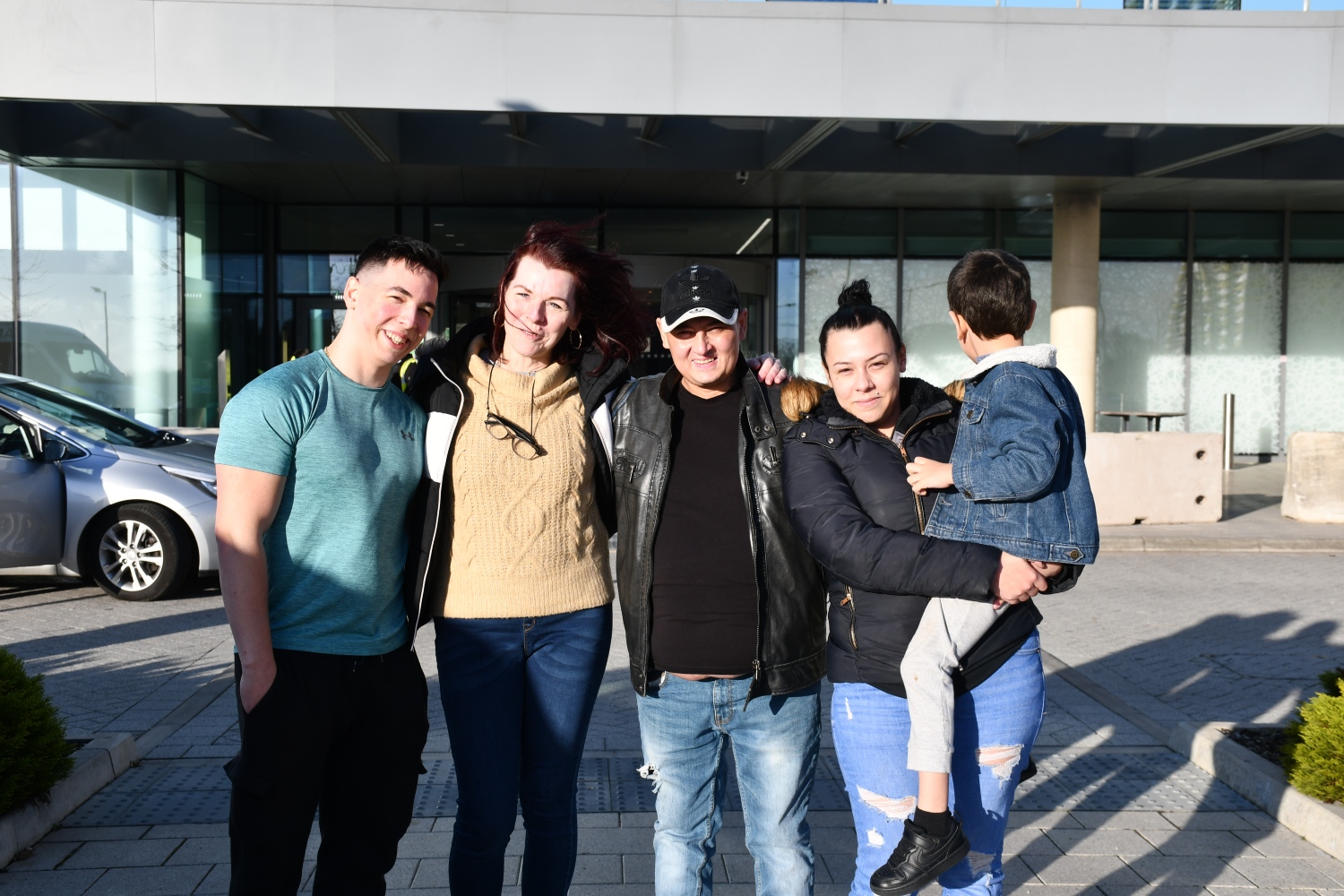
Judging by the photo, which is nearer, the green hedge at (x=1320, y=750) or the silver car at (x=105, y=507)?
the green hedge at (x=1320, y=750)

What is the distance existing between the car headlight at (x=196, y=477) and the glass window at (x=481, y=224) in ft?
34.9

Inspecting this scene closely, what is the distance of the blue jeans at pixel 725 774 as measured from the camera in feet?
9.04

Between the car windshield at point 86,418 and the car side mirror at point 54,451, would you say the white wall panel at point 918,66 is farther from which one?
the car side mirror at point 54,451

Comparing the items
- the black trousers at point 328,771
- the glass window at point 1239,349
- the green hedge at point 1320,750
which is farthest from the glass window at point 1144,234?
the black trousers at point 328,771

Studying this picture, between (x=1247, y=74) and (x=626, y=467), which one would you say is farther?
(x=1247, y=74)

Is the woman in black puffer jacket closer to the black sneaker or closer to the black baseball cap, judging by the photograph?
the black sneaker

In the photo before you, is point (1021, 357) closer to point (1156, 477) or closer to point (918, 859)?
point (918, 859)

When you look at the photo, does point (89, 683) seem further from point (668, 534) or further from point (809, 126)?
point (809, 126)

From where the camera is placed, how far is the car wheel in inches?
318

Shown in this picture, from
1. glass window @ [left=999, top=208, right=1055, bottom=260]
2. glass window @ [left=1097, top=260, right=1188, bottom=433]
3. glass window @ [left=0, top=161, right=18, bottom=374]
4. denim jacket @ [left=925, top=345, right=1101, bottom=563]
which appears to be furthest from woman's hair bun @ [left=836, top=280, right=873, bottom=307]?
glass window @ [left=1097, top=260, right=1188, bottom=433]

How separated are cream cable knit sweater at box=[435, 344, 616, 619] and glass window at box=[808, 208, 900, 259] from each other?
16.4 meters

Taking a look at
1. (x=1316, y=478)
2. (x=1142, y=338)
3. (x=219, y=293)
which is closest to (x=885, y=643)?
(x=1316, y=478)

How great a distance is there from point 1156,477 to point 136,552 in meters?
10.3

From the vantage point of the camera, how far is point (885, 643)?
2.55 meters
